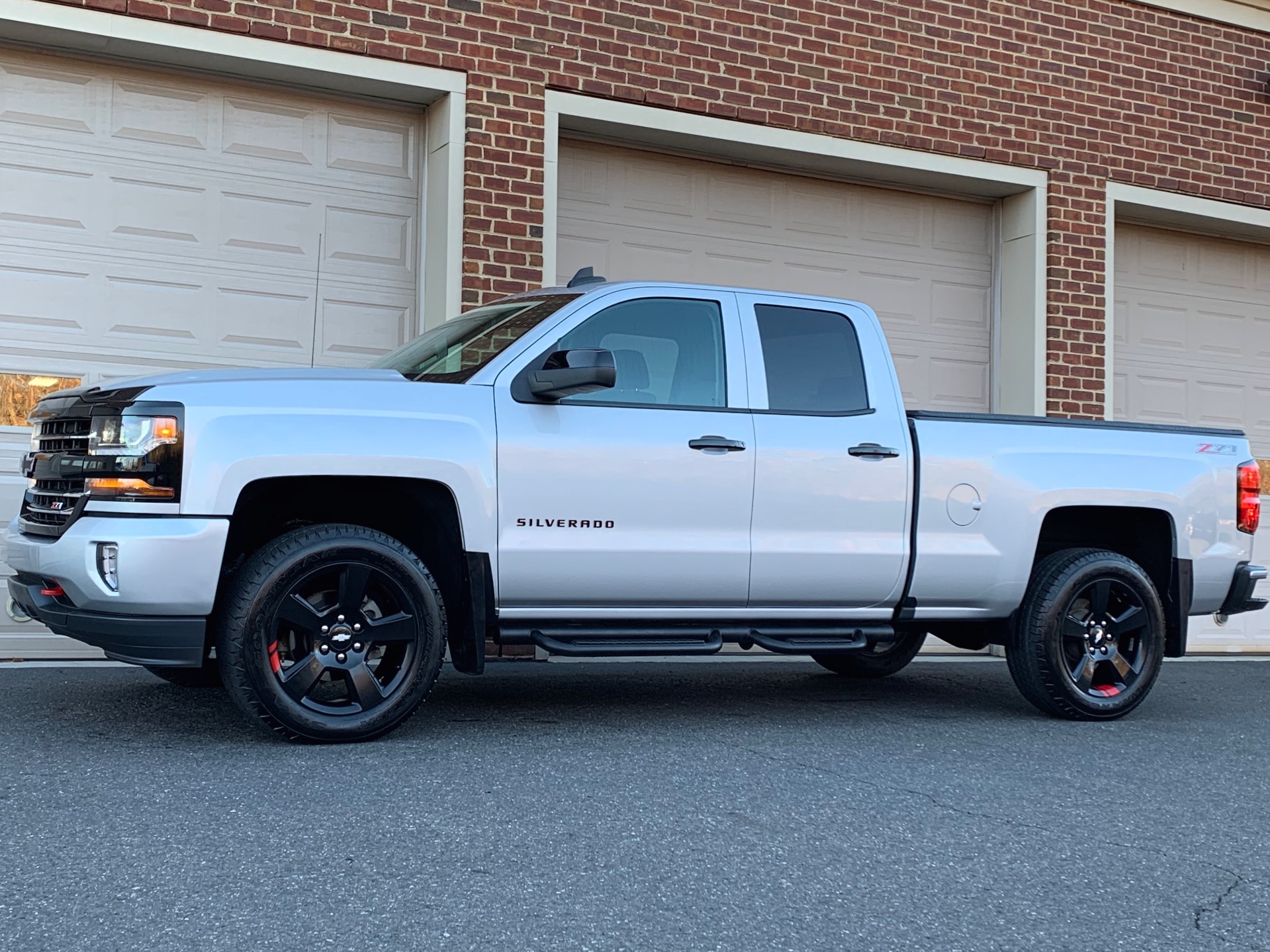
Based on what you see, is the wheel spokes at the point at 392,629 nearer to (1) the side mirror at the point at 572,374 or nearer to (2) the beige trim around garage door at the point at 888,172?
(1) the side mirror at the point at 572,374

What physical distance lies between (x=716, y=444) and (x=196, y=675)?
2752mm

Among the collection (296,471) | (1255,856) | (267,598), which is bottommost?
(1255,856)

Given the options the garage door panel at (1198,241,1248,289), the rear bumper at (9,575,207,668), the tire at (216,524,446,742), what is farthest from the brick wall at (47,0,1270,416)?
the rear bumper at (9,575,207,668)

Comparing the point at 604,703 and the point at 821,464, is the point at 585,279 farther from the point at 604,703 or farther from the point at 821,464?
the point at 604,703

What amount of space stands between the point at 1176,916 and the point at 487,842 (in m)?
1.92

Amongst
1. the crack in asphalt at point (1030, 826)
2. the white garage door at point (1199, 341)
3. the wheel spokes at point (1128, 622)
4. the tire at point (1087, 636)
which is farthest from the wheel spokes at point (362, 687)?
the white garage door at point (1199, 341)

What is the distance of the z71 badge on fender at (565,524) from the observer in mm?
5902

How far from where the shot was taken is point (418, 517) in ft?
20.0

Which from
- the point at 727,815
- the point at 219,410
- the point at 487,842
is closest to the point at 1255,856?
the point at 727,815

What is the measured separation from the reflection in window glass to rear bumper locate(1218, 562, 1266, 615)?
687 centimetres

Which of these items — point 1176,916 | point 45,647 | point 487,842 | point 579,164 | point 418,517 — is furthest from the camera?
point 579,164

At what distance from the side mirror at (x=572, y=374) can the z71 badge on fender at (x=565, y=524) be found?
0.51 metres

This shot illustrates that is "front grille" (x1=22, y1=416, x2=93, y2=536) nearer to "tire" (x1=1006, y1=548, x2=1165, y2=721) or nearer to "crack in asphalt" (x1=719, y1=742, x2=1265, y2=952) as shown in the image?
"crack in asphalt" (x1=719, y1=742, x2=1265, y2=952)

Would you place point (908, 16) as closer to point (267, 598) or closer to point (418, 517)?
point (418, 517)
